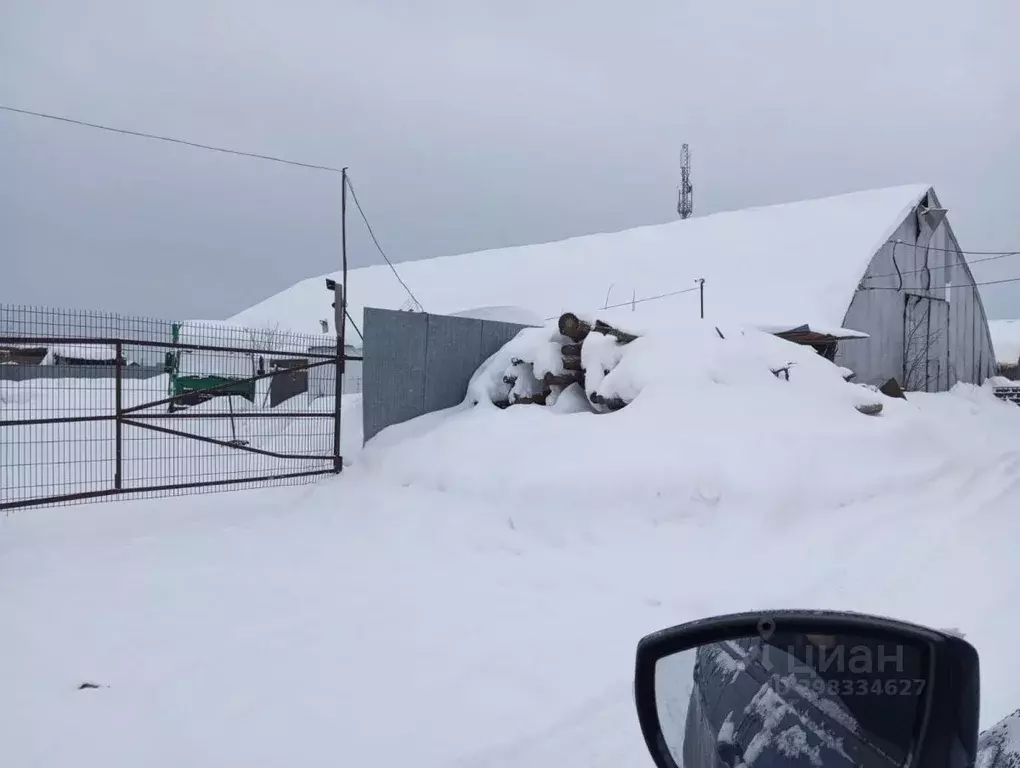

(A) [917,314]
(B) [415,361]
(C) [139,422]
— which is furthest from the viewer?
(A) [917,314]

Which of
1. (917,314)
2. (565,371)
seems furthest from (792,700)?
(917,314)

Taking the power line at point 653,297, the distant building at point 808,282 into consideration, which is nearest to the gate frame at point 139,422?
the distant building at point 808,282

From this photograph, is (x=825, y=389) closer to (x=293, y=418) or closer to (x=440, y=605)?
(x=440, y=605)

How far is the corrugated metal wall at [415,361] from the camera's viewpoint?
9.28m

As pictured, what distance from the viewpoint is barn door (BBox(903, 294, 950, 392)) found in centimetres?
1972

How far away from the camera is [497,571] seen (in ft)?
18.6

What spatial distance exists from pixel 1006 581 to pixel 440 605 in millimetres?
4167

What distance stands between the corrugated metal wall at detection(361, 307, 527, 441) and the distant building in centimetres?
654

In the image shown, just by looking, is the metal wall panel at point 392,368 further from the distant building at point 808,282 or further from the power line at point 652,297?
the power line at point 652,297

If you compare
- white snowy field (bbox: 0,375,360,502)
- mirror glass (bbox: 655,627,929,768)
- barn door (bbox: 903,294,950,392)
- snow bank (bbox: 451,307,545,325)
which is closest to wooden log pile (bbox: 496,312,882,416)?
white snowy field (bbox: 0,375,360,502)

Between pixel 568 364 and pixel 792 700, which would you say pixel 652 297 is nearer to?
pixel 568 364

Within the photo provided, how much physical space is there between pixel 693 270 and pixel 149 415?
63.8 ft

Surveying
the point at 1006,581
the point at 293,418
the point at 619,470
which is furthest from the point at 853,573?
the point at 293,418

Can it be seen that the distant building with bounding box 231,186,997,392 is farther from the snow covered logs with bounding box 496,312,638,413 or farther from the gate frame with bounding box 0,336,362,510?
the gate frame with bounding box 0,336,362,510
